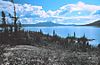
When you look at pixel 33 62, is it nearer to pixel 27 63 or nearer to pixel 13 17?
pixel 27 63

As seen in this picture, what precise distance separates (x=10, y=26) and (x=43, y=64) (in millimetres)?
45037

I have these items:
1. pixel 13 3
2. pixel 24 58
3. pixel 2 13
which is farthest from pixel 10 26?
pixel 24 58

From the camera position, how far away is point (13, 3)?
5606 centimetres

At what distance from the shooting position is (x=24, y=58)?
74.8 ft

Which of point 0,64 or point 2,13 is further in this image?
point 2,13

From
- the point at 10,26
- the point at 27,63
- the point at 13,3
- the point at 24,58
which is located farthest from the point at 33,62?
the point at 10,26

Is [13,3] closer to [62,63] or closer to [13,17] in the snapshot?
[13,17]

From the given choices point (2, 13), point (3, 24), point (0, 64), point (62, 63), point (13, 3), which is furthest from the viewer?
point (3, 24)

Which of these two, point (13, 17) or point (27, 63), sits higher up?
point (13, 17)

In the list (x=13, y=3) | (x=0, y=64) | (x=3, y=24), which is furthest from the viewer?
(x=3, y=24)

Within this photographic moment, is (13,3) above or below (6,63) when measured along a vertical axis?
above

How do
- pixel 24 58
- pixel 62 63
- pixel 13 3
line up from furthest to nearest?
pixel 13 3, pixel 24 58, pixel 62 63

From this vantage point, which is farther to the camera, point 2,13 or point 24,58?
point 2,13

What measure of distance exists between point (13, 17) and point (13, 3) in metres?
3.53
